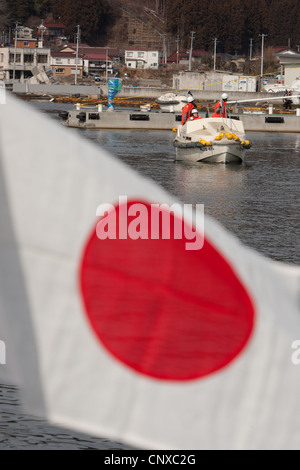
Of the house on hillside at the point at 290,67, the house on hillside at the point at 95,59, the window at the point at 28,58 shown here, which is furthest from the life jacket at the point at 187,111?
the house on hillside at the point at 95,59

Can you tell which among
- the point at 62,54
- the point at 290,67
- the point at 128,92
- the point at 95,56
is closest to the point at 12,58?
the point at 62,54

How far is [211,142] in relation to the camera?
32062mm

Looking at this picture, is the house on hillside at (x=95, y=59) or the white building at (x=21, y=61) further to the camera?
the house on hillside at (x=95, y=59)

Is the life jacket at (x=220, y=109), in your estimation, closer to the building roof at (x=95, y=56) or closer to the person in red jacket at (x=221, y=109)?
the person in red jacket at (x=221, y=109)

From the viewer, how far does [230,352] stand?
291cm

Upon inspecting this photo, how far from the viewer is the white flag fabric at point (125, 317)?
2701mm

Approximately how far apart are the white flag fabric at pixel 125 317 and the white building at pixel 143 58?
17793 cm

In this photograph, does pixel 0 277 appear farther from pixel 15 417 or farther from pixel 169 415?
pixel 15 417

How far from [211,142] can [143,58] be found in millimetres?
152082

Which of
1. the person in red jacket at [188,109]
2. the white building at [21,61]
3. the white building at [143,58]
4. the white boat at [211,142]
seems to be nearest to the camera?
the white boat at [211,142]

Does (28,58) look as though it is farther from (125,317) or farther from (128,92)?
(125,317)

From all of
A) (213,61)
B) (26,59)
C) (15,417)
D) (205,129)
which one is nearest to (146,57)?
(213,61)

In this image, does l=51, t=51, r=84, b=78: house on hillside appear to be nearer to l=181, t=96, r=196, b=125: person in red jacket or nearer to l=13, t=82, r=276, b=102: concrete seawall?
l=13, t=82, r=276, b=102: concrete seawall

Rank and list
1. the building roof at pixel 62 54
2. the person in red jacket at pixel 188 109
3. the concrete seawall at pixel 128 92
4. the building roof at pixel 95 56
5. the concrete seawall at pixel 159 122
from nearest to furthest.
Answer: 1. the person in red jacket at pixel 188 109
2. the concrete seawall at pixel 159 122
3. the concrete seawall at pixel 128 92
4. the building roof at pixel 62 54
5. the building roof at pixel 95 56
